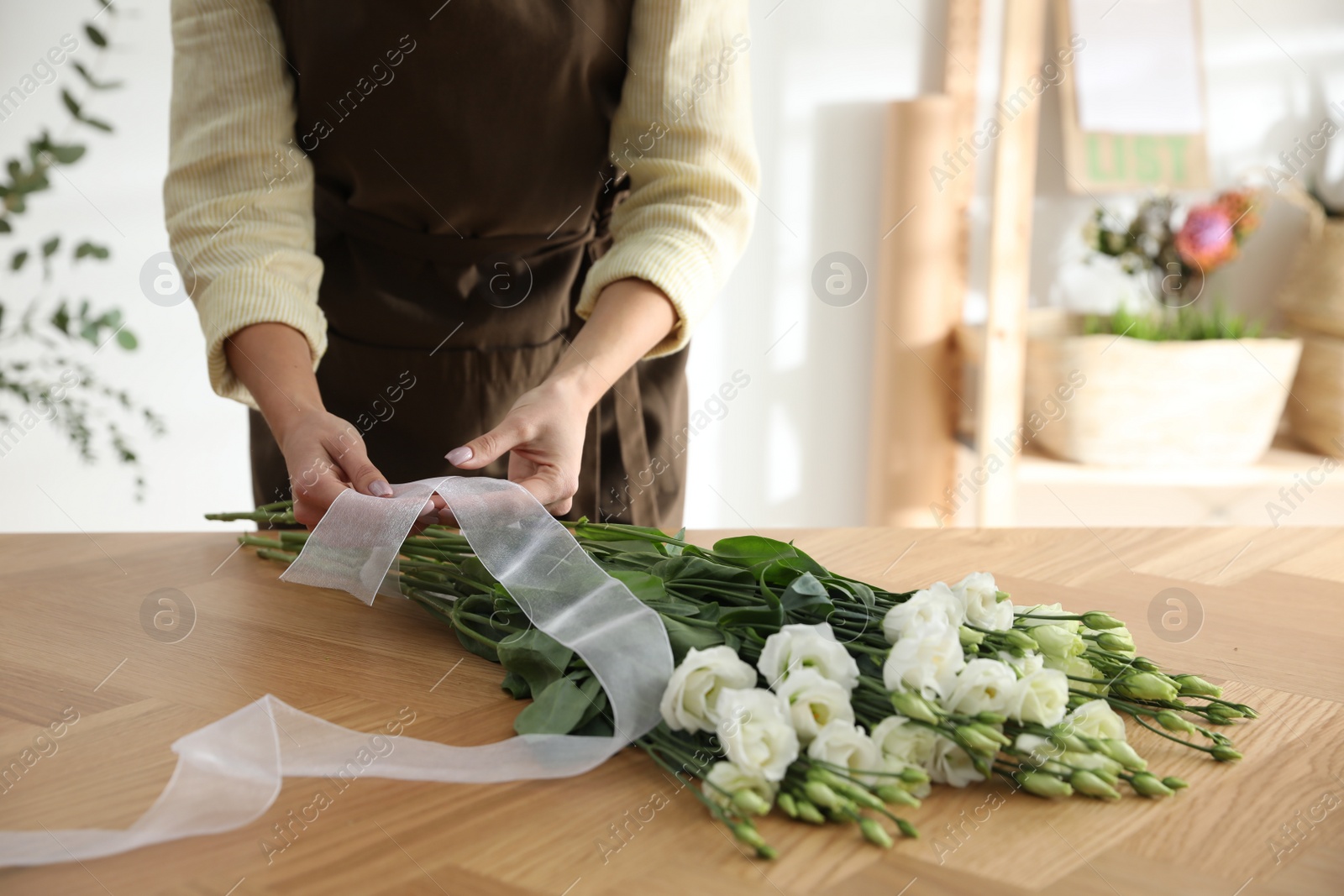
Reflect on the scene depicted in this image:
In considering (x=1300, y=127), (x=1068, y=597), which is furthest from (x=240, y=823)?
(x=1300, y=127)

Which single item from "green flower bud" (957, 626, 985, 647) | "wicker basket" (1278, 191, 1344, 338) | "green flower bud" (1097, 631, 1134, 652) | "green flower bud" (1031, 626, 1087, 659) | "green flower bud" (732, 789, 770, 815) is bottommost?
"green flower bud" (732, 789, 770, 815)

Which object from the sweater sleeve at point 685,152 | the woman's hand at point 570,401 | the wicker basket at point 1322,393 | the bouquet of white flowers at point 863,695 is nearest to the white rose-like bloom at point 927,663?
the bouquet of white flowers at point 863,695

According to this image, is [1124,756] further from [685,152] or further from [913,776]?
[685,152]

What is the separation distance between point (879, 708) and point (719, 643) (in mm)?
92

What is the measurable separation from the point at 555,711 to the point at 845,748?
0.48 feet

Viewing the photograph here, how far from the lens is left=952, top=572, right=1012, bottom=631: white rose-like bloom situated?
543mm

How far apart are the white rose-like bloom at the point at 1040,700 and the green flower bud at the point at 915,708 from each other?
0.03 meters

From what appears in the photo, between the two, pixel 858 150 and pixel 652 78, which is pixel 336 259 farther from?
pixel 858 150

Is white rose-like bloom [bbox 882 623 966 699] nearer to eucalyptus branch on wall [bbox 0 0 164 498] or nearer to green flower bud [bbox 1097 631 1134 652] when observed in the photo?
green flower bud [bbox 1097 631 1134 652]

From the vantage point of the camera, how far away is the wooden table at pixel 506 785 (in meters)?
0.42

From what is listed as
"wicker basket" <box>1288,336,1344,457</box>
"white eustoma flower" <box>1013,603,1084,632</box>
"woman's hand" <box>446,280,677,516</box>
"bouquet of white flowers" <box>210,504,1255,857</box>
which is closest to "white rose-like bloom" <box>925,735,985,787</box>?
"bouquet of white flowers" <box>210,504,1255,857</box>

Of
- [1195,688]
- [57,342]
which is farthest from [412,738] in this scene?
[57,342]

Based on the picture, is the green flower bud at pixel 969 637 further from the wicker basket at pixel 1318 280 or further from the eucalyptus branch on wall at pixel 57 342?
the wicker basket at pixel 1318 280

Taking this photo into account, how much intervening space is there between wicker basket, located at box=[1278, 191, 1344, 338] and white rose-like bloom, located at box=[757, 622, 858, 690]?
70.8 inches
